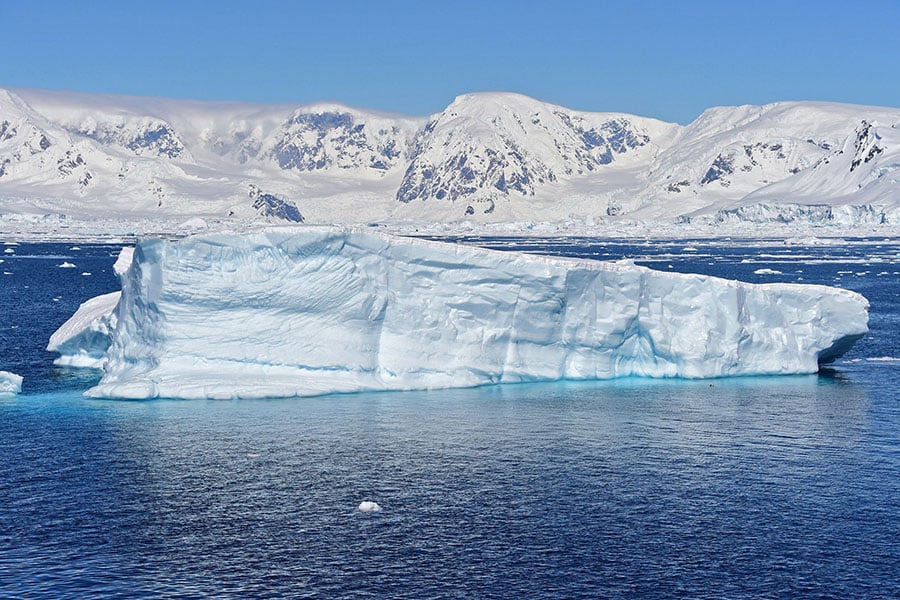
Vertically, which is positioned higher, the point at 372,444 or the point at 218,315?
the point at 218,315

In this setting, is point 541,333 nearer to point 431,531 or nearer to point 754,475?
point 754,475

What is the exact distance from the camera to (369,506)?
2134cm

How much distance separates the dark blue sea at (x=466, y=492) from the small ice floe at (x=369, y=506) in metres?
0.21

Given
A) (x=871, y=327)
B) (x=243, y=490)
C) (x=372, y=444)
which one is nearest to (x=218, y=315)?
(x=372, y=444)

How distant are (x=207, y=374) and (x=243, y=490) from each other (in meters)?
10.1

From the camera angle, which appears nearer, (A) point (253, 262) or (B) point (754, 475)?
(B) point (754, 475)

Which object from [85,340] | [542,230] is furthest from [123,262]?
[542,230]

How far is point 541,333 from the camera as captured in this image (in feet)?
113

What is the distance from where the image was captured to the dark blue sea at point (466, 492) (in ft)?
59.2

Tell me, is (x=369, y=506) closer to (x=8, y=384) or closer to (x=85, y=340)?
(x=8, y=384)

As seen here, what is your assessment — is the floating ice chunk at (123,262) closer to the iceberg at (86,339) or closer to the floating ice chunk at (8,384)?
the iceberg at (86,339)

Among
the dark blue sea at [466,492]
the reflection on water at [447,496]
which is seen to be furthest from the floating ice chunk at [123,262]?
the reflection on water at [447,496]

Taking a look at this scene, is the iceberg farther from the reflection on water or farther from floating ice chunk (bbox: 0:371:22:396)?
the reflection on water

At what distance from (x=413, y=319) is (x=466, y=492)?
11.9 metres
